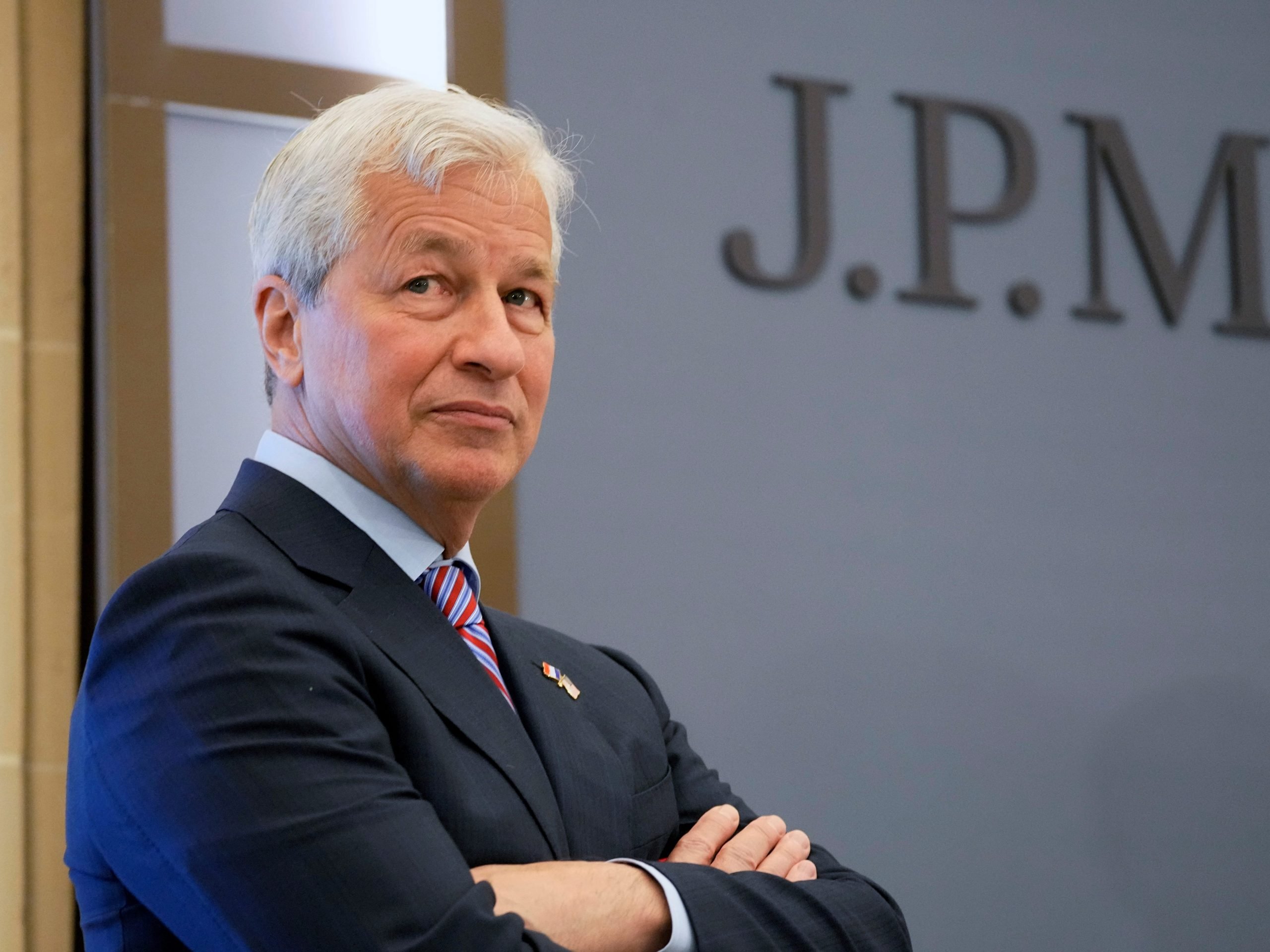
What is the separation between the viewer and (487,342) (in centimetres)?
150

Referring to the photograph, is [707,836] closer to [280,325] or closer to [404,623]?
[404,623]

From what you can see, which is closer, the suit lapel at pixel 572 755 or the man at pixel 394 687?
the man at pixel 394 687

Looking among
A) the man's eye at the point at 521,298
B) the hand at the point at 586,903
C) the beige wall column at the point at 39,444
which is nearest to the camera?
the hand at the point at 586,903

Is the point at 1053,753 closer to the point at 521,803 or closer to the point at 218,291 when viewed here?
Result: the point at 218,291

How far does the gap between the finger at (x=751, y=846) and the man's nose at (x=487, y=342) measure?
1.77 ft

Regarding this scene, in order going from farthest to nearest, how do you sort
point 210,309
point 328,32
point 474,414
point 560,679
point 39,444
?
point 328,32
point 210,309
point 39,444
point 560,679
point 474,414

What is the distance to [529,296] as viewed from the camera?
1.60 m

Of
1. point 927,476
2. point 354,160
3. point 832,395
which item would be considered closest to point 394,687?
point 354,160

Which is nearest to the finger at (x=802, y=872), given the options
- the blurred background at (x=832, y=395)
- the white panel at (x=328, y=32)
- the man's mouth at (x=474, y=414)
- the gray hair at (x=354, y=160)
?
the man's mouth at (x=474, y=414)

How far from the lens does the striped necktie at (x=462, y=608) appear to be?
152cm

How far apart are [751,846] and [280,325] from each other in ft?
2.38

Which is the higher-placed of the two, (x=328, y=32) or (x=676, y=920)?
(x=328, y=32)

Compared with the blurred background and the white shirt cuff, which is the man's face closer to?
the white shirt cuff

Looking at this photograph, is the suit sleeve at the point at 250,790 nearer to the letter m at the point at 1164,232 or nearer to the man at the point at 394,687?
the man at the point at 394,687
